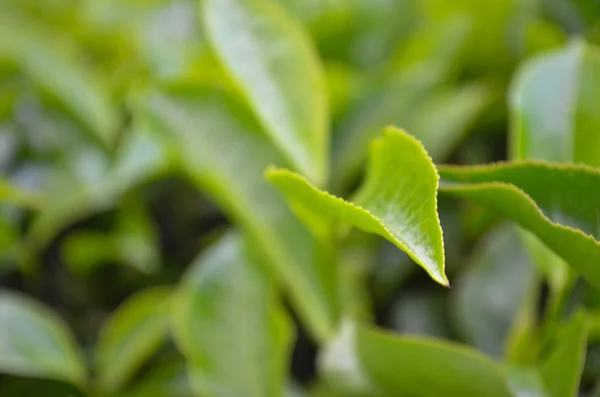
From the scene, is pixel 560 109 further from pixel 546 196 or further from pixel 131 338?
pixel 131 338

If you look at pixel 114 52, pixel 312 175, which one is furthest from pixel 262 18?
pixel 114 52

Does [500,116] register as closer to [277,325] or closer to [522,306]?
[522,306]

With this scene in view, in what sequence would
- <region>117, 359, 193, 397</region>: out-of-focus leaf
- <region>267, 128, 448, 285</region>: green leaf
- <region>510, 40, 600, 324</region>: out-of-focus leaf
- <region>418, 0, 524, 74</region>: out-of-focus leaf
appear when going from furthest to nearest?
<region>418, 0, 524, 74</region>: out-of-focus leaf
<region>117, 359, 193, 397</region>: out-of-focus leaf
<region>510, 40, 600, 324</region>: out-of-focus leaf
<region>267, 128, 448, 285</region>: green leaf

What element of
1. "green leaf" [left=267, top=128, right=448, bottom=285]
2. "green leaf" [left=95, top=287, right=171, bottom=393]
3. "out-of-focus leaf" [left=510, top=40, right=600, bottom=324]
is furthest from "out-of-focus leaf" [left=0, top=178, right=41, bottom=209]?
"out-of-focus leaf" [left=510, top=40, right=600, bottom=324]

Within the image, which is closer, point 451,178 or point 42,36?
point 451,178

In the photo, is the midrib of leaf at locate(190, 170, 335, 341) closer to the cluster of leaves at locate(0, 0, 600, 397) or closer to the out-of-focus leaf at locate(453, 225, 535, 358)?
the cluster of leaves at locate(0, 0, 600, 397)

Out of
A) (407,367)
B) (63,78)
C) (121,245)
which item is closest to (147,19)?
(63,78)
